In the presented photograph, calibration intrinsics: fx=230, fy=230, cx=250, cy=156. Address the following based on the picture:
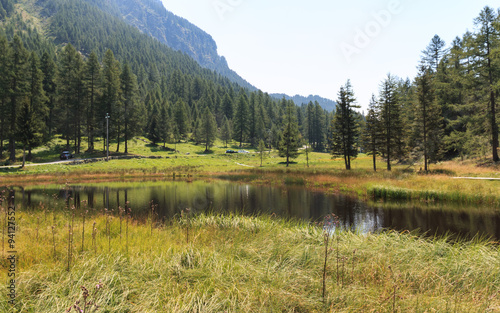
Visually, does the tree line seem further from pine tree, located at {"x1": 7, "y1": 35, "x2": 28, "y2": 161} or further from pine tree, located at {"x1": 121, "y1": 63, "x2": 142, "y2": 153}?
pine tree, located at {"x1": 7, "y1": 35, "x2": 28, "y2": 161}

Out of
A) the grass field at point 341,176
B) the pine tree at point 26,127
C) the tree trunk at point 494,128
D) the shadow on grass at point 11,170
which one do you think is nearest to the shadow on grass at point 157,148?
the grass field at point 341,176

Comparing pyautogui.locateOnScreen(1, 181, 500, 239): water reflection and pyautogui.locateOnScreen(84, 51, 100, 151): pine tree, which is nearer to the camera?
pyautogui.locateOnScreen(1, 181, 500, 239): water reflection

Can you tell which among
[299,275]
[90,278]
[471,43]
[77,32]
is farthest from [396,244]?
[77,32]

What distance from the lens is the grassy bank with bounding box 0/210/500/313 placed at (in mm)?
3537

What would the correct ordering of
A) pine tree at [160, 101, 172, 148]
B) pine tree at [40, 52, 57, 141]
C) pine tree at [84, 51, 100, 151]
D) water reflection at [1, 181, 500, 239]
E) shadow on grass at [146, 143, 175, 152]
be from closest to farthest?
water reflection at [1, 181, 500, 239] → pine tree at [84, 51, 100, 151] → pine tree at [40, 52, 57, 141] → shadow on grass at [146, 143, 175, 152] → pine tree at [160, 101, 172, 148]

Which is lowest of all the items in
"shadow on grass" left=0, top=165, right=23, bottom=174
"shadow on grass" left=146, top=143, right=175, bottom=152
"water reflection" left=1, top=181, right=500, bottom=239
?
"water reflection" left=1, top=181, right=500, bottom=239

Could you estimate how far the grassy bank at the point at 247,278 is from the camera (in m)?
3.54

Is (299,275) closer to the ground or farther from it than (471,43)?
closer to the ground

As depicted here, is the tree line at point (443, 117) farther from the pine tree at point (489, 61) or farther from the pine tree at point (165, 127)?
the pine tree at point (165, 127)

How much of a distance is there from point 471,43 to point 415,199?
95.2 feet

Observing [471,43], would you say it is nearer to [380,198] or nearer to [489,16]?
[489,16]

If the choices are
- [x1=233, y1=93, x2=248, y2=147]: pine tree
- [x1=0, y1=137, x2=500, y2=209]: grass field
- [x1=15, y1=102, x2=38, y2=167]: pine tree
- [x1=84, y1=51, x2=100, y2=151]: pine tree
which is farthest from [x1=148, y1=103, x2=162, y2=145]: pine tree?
[x1=15, y1=102, x2=38, y2=167]: pine tree

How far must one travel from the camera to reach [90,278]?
4.17m

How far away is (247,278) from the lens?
14.5 feet
